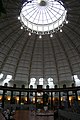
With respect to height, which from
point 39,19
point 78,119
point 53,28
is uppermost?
point 39,19

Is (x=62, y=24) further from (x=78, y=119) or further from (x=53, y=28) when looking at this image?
(x=78, y=119)

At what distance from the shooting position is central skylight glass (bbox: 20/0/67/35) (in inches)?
1738

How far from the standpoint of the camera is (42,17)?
4766 cm

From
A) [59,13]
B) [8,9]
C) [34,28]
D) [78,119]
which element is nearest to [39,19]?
[34,28]

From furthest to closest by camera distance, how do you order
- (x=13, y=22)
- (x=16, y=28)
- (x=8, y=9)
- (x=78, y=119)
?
(x=16, y=28), (x=13, y=22), (x=8, y=9), (x=78, y=119)

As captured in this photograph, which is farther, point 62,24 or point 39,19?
point 39,19

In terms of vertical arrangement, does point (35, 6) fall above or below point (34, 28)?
above

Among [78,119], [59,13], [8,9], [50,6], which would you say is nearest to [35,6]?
[50,6]

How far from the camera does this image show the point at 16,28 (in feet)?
146

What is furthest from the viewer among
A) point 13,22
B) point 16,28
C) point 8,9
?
point 16,28

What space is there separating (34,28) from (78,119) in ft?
131

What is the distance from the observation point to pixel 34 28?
4822 cm

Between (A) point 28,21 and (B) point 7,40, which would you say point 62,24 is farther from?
(B) point 7,40

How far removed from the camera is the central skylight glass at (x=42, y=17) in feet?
145
